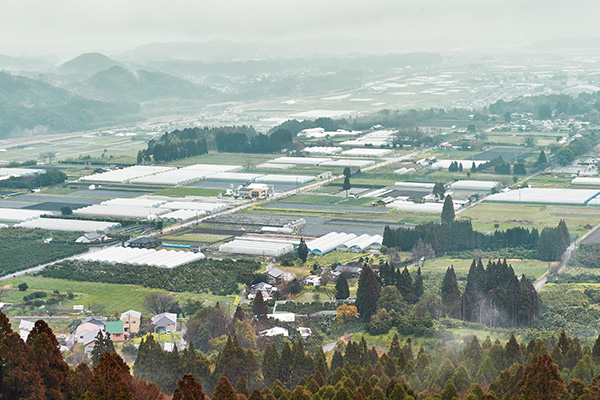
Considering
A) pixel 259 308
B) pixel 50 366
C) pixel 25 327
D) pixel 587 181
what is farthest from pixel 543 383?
pixel 587 181

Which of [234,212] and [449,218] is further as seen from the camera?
[234,212]

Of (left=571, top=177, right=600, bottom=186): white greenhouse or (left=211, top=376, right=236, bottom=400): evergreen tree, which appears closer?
(left=211, top=376, right=236, bottom=400): evergreen tree

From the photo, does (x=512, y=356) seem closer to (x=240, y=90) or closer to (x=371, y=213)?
(x=371, y=213)

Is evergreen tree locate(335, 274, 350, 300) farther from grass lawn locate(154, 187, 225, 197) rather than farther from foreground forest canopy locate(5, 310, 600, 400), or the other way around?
grass lawn locate(154, 187, 225, 197)

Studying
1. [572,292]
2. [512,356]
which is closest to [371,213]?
[572,292]

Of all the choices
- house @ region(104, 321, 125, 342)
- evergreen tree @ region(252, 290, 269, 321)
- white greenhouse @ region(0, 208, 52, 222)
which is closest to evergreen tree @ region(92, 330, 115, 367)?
house @ region(104, 321, 125, 342)

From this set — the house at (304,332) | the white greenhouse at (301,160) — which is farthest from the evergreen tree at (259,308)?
the white greenhouse at (301,160)
